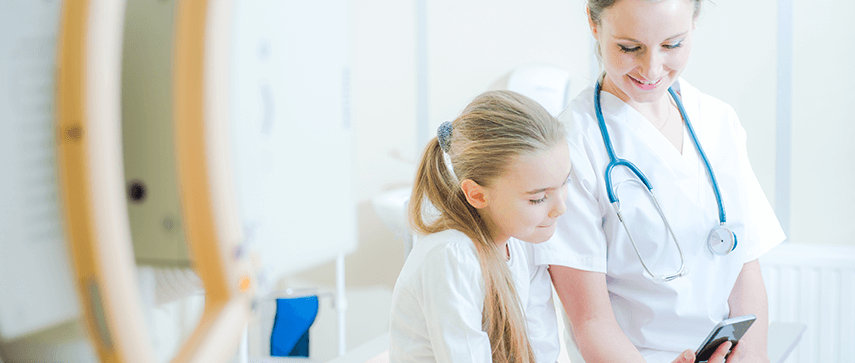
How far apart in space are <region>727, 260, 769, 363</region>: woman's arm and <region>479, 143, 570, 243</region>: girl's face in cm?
42

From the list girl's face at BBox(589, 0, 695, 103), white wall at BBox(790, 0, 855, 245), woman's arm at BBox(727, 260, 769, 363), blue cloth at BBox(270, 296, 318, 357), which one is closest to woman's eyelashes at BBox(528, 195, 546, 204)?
girl's face at BBox(589, 0, 695, 103)

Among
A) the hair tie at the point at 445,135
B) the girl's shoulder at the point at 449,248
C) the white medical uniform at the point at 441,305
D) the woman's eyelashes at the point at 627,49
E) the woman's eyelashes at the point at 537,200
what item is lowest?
the white medical uniform at the point at 441,305

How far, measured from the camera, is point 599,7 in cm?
100

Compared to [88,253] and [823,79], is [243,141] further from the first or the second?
[823,79]

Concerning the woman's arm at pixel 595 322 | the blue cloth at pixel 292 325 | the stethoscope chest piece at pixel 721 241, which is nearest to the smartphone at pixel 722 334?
the woman's arm at pixel 595 322

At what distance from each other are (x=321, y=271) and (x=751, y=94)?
1800 millimetres

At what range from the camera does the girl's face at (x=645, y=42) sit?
0.95m

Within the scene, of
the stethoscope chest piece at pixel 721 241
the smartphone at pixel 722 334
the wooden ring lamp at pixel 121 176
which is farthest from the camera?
the stethoscope chest piece at pixel 721 241

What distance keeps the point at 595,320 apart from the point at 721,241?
0.24 meters

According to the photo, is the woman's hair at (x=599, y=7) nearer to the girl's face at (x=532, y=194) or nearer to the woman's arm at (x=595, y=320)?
the girl's face at (x=532, y=194)

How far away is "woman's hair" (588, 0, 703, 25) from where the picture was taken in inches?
38.7

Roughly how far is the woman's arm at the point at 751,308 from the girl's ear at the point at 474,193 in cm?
50

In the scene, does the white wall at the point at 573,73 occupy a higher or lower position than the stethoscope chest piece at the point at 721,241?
higher

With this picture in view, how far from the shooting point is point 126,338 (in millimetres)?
362
